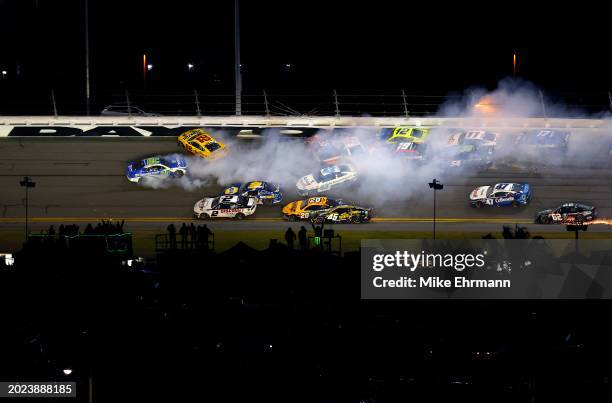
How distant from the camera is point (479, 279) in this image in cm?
1458

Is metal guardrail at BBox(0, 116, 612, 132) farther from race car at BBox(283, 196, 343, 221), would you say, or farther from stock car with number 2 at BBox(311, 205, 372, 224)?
stock car with number 2 at BBox(311, 205, 372, 224)

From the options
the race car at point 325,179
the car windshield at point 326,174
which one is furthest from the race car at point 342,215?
the car windshield at point 326,174

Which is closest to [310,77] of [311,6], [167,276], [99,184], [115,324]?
[311,6]

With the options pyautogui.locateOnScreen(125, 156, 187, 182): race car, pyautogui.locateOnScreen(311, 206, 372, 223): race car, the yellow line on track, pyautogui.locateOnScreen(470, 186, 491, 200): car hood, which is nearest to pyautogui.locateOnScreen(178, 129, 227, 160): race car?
pyautogui.locateOnScreen(125, 156, 187, 182): race car

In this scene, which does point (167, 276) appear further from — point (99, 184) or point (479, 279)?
point (99, 184)

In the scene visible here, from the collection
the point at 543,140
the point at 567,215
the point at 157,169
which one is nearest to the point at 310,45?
the point at 157,169

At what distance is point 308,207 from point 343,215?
47.0 inches

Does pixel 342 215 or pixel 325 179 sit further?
pixel 325 179

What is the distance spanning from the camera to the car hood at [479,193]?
81.7 ft

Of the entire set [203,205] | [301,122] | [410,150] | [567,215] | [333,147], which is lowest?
[567,215]

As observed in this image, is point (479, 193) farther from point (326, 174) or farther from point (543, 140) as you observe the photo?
point (326, 174)

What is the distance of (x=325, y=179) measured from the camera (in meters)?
25.3

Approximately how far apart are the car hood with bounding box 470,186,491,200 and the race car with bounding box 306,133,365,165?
4.03 meters

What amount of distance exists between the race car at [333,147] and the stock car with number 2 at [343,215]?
2655mm
